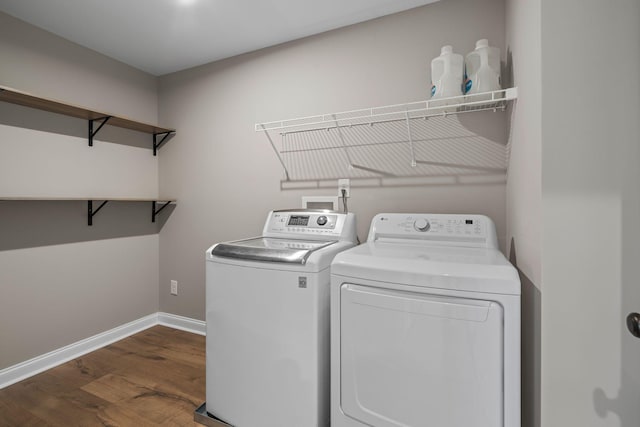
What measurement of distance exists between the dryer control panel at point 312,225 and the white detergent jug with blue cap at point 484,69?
90 cm

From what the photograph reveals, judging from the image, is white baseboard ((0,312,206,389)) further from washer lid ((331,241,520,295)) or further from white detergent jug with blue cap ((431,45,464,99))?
white detergent jug with blue cap ((431,45,464,99))

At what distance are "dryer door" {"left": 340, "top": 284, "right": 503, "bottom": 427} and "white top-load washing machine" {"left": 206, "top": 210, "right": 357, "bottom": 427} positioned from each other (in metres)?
0.14

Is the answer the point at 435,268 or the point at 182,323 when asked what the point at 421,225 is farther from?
the point at 182,323

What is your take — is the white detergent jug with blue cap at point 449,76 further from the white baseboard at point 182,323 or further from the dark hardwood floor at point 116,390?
the white baseboard at point 182,323

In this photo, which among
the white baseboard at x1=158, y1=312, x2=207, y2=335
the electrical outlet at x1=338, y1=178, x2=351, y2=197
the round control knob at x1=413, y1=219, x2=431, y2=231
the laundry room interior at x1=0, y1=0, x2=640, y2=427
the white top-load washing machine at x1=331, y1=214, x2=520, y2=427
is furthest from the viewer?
the white baseboard at x1=158, y1=312, x2=207, y2=335

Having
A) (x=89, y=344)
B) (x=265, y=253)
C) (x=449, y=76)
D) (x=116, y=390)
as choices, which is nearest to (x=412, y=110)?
(x=449, y=76)

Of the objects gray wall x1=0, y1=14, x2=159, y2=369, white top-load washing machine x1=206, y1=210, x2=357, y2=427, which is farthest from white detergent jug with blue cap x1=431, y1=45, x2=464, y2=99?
gray wall x1=0, y1=14, x2=159, y2=369

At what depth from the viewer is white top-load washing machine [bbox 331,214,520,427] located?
0.93 metres

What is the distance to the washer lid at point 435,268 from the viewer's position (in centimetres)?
94

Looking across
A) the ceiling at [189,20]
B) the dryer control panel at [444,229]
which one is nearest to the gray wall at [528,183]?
the dryer control panel at [444,229]

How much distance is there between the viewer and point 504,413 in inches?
36.6

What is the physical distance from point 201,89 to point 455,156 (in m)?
2.08

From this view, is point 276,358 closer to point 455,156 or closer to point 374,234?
point 374,234

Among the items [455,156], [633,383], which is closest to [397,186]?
[455,156]
